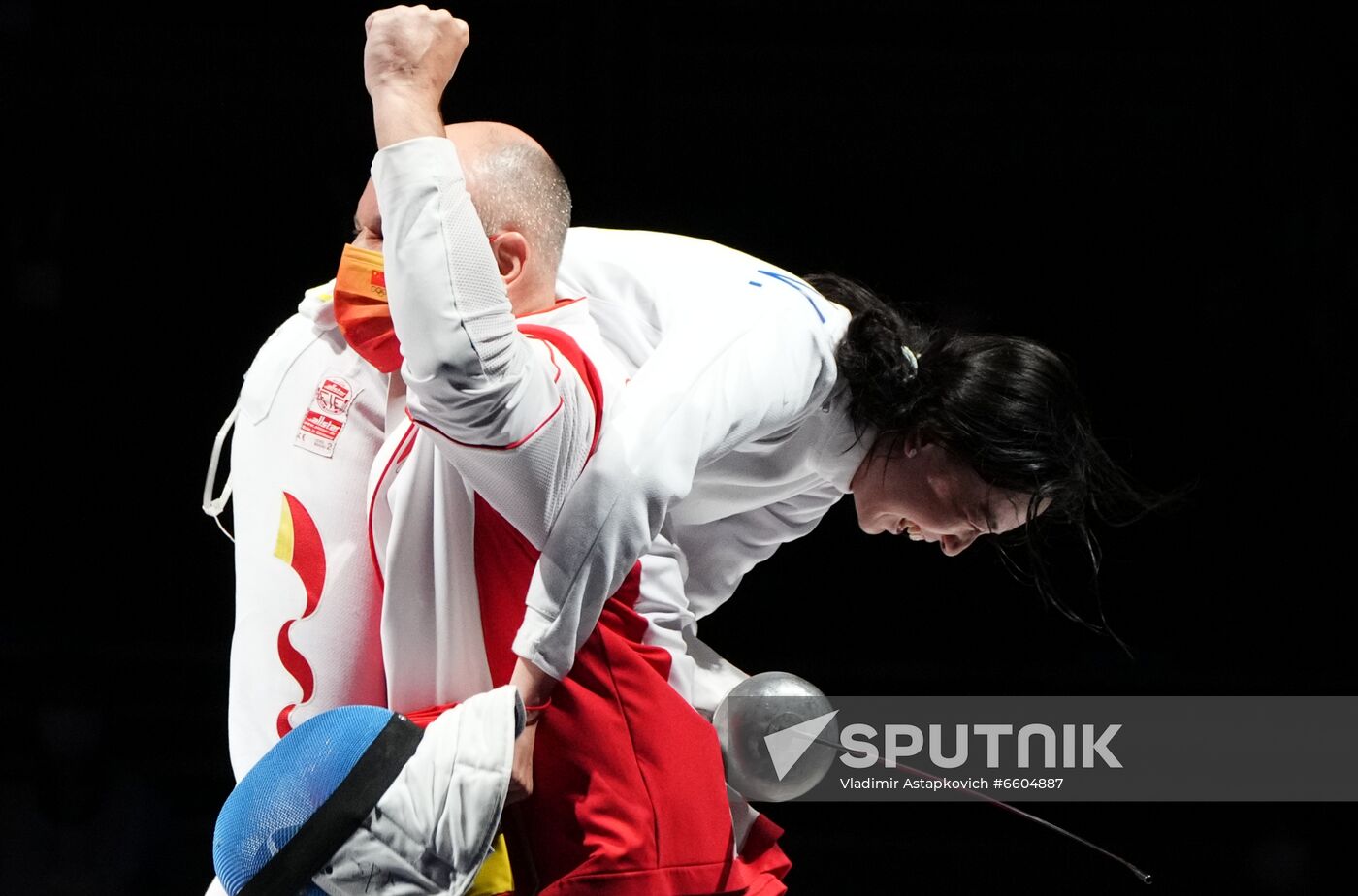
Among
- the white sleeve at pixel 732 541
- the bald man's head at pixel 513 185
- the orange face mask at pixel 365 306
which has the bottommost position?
the white sleeve at pixel 732 541

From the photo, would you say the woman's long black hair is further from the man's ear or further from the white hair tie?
the man's ear

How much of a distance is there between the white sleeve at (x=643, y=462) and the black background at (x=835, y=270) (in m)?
1.03

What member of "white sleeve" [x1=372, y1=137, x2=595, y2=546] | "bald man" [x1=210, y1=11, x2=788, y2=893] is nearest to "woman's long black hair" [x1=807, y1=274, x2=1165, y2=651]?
"bald man" [x1=210, y1=11, x2=788, y2=893]

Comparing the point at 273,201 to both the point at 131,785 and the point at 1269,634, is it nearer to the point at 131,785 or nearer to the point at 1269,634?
the point at 131,785

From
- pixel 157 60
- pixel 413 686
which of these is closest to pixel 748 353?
pixel 413 686

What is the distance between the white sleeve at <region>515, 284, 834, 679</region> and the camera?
1.10 meters

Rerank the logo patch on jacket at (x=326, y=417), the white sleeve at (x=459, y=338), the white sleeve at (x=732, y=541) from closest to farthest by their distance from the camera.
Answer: the white sleeve at (x=459, y=338) < the logo patch on jacket at (x=326, y=417) < the white sleeve at (x=732, y=541)

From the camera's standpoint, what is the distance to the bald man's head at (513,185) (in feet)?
4.08

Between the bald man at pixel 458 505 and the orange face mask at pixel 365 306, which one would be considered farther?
the orange face mask at pixel 365 306

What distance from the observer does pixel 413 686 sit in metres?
1.21

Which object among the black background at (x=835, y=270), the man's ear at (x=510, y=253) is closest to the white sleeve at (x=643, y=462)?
the man's ear at (x=510, y=253)

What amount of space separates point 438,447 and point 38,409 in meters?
1.43

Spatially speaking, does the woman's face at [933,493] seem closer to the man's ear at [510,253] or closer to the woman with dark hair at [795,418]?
the woman with dark hair at [795,418]

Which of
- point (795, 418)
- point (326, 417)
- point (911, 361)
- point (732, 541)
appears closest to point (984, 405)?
point (911, 361)
